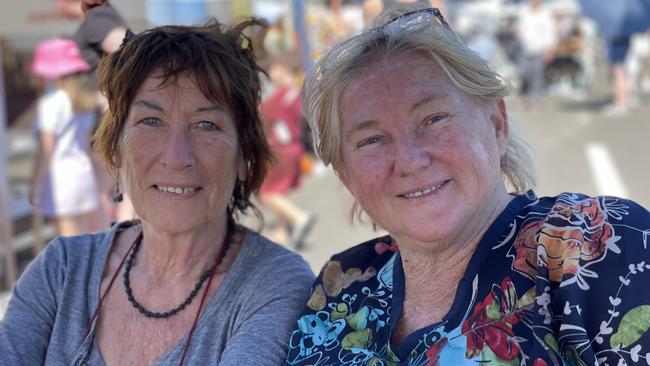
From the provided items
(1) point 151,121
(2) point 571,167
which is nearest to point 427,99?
(1) point 151,121

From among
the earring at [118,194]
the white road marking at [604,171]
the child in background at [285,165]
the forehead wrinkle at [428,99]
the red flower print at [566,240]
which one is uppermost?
the forehead wrinkle at [428,99]

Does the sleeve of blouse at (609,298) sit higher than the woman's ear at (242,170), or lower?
lower

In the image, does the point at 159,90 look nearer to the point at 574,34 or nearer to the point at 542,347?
the point at 542,347

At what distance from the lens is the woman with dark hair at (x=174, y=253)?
7.26 feet

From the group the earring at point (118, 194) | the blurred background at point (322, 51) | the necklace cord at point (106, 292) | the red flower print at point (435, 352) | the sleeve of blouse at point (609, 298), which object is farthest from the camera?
the blurred background at point (322, 51)

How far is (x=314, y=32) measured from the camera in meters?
11.6

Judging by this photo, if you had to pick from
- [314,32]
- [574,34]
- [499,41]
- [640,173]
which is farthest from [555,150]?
[499,41]

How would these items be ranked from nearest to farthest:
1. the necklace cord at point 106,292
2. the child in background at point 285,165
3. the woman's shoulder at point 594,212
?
the woman's shoulder at point 594,212 → the necklace cord at point 106,292 → the child in background at point 285,165

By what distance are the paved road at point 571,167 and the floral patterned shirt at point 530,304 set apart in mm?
3521

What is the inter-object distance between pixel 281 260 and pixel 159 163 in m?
0.41

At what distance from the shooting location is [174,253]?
2.35 m

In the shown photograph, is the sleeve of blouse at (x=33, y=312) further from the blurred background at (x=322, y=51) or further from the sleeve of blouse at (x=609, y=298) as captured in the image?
the sleeve of blouse at (x=609, y=298)

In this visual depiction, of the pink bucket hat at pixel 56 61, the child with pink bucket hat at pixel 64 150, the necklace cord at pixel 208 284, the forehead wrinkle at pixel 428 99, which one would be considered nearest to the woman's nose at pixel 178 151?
Result: the necklace cord at pixel 208 284

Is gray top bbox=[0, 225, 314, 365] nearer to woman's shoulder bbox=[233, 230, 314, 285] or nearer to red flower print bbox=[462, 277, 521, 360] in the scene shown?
woman's shoulder bbox=[233, 230, 314, 285]
